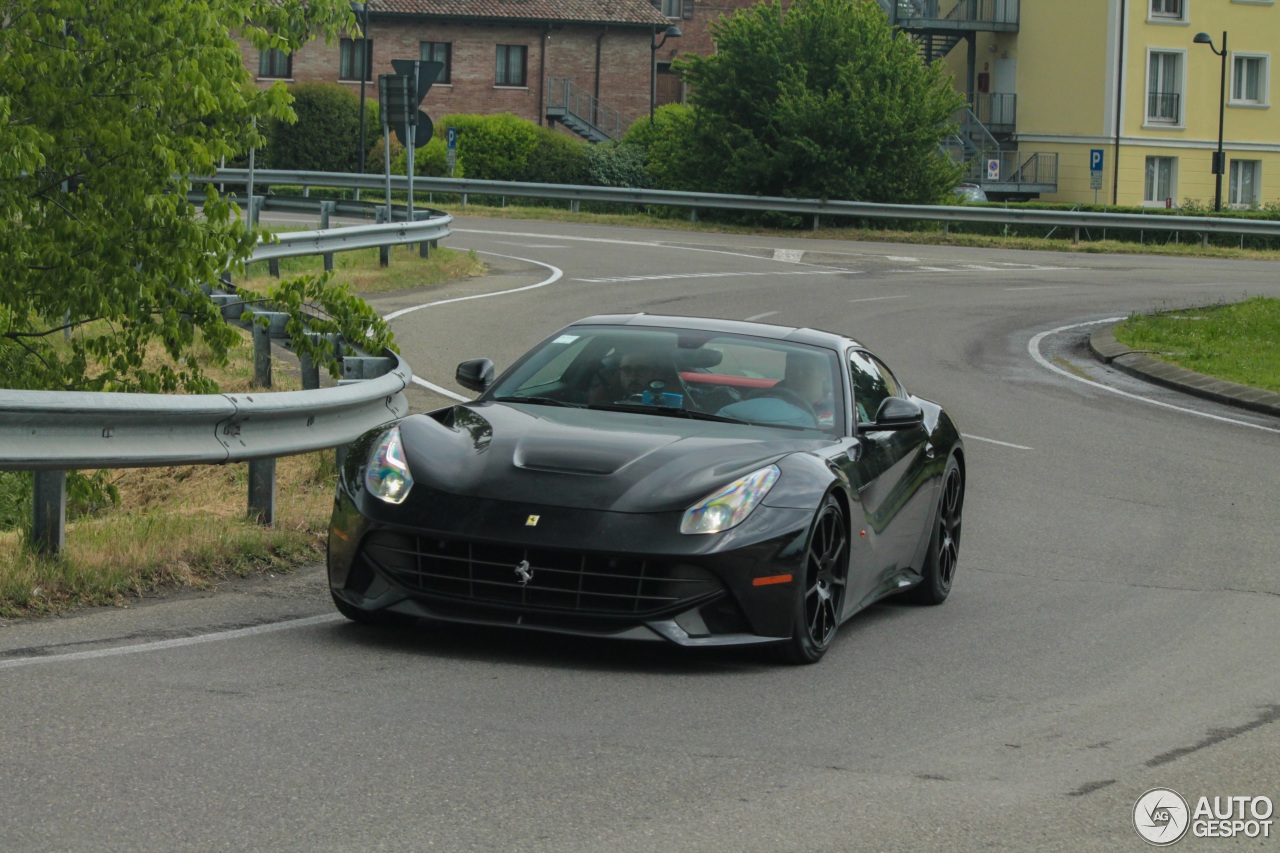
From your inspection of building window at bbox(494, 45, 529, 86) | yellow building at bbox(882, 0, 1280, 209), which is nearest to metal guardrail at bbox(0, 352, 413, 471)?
yellow building at bbox(882, 0, 1280, 209)

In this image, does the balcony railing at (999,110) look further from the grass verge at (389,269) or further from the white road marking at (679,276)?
the grass verge at (389,269)

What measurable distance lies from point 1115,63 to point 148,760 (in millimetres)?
60813

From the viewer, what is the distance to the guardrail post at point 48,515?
7.48 m

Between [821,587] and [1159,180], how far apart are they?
59716 millimetres

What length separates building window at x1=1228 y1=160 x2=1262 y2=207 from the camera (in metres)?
63.4

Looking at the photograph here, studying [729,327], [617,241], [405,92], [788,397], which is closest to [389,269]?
[405,92]

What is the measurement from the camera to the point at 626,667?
6707mm

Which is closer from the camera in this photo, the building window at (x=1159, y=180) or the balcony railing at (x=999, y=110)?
the building window at (x=1159, y=180)

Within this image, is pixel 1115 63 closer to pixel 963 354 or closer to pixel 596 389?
pixel 963 354

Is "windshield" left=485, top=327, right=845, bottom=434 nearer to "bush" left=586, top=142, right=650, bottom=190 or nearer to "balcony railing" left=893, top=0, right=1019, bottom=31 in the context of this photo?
"bush" left=586, top=142, right=650, bottom=190

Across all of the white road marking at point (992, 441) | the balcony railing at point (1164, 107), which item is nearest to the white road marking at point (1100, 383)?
the white road marking at point (992, 441)

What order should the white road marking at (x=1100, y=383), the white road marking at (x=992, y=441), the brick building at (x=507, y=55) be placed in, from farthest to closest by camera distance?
the brick building at (x=507, y=55) < the white road marking at (x=1100, y=383) < the white road marking at (x=992, y=441)

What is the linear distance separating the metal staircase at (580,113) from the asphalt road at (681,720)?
60685 mm

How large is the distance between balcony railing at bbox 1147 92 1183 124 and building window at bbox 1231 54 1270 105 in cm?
217
